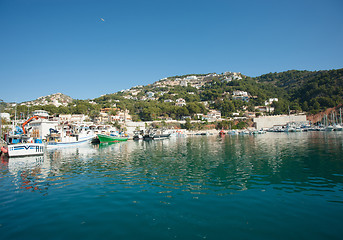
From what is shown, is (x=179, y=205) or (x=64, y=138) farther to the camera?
(x=64, y=138)

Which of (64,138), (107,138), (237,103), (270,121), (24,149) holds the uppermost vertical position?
(237,103)

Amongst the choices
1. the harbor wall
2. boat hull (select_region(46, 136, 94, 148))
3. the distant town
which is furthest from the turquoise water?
the harbor wall

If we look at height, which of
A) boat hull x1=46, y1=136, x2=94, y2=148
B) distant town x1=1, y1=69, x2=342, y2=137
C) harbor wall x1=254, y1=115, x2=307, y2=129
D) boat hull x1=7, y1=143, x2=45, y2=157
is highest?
distant town x1=1, y1=69, x2=342, y2=137

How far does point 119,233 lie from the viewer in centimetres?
570

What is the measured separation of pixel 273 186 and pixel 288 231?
4.28 metres

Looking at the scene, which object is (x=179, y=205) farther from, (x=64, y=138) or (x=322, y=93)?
(x=322, y=93)

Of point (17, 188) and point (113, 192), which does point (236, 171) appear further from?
point (17, 188)

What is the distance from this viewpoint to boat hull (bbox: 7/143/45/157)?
2283 cm

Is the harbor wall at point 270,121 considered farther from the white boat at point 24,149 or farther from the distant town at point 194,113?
the white boat at point 24,149

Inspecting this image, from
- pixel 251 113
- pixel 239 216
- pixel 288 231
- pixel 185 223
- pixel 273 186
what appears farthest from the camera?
pixel 251 113

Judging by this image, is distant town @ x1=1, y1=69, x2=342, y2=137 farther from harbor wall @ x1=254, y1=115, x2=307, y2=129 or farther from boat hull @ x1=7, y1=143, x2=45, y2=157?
boat hull @ x1=7, y1=143, x2=45, y2=157

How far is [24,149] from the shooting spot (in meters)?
23.3

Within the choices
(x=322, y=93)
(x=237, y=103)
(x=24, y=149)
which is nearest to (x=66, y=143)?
(x=24, y=149)

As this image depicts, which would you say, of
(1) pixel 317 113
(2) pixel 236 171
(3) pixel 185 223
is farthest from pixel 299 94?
(3) pixel 185 223
